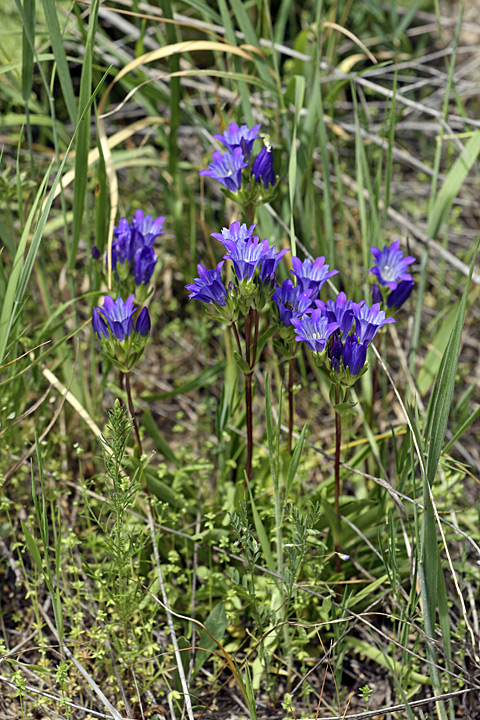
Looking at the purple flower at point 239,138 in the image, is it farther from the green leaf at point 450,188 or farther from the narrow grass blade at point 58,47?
the green leaf at point 450,188

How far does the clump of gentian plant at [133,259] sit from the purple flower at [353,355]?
2.14 ft

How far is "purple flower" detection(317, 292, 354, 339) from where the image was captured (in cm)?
151

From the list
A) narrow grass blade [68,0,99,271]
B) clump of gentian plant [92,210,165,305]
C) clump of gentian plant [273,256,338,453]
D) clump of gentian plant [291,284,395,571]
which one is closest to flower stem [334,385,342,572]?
clump of gentian plant [291,284,395,571]

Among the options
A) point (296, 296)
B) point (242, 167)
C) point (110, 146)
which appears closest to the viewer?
point (296, 296)

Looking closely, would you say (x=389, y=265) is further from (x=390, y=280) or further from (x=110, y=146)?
(x=110, y=146)

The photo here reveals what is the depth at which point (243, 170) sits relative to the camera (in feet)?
5.90

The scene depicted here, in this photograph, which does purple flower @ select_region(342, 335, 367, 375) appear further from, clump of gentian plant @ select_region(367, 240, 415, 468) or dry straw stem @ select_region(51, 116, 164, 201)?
dry straw stem @ select_region(51, 116, 164, 201)

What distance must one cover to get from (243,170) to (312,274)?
1.23 feet

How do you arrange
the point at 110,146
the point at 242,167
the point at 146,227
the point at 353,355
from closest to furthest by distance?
1. the point at 353,355
2. the point at 242,167
3. the point at 146,227
4. the point at 110,146

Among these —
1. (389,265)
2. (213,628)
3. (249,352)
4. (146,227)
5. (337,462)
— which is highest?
(146,227)

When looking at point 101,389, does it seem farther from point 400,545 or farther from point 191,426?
point 400,545

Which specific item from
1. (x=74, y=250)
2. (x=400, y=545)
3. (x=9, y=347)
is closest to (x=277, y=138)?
(x=74, y=250)

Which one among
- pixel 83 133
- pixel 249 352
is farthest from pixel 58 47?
pixel 249 352

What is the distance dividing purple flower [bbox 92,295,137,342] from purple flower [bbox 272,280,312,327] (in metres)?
0.36
